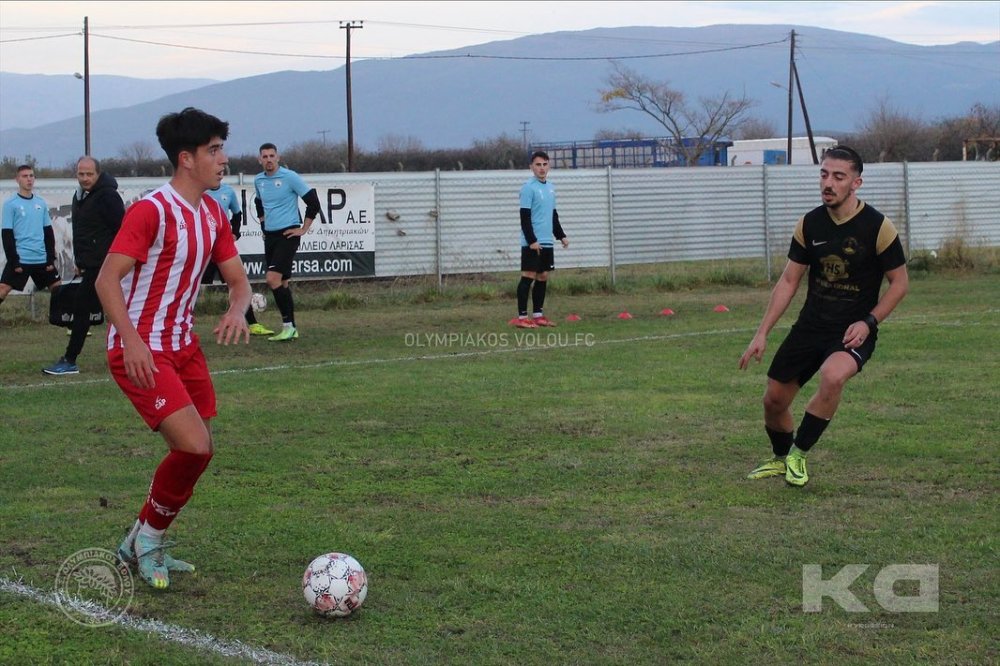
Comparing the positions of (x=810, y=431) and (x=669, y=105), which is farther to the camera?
(x=669, y=105)

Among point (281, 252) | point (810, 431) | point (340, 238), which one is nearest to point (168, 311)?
point (810, 431)

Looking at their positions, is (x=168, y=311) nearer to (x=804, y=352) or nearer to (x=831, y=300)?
(x=804, y=352)

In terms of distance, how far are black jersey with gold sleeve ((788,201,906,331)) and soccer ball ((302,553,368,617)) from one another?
3.22 meters

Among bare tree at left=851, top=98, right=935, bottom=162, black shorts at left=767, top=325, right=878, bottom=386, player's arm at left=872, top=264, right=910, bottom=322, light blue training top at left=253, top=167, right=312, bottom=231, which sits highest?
bare tree at left=851, top=98, right=935, bottom=162

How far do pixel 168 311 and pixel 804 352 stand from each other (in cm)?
348

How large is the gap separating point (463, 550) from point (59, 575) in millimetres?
1728

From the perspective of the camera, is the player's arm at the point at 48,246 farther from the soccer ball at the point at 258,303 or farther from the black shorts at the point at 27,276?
the soccer ball at the point at 258,303

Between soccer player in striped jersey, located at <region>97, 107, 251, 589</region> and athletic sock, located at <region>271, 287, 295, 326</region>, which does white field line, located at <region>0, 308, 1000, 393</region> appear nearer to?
athletic sock, located at <region>271, 287, 295, 326</region>

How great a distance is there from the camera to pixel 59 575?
17.1 feet

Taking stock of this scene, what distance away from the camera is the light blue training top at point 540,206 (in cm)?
1459

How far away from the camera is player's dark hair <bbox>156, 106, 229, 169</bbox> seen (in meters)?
5.05

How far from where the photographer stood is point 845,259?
6.70 meters

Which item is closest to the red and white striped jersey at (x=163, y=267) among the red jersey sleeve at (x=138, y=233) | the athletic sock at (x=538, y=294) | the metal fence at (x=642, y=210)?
the red jersey sleeve at (x=138, y=233)

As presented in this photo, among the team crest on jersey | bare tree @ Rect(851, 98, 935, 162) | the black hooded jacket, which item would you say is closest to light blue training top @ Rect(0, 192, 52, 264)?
the black hooded jacket
